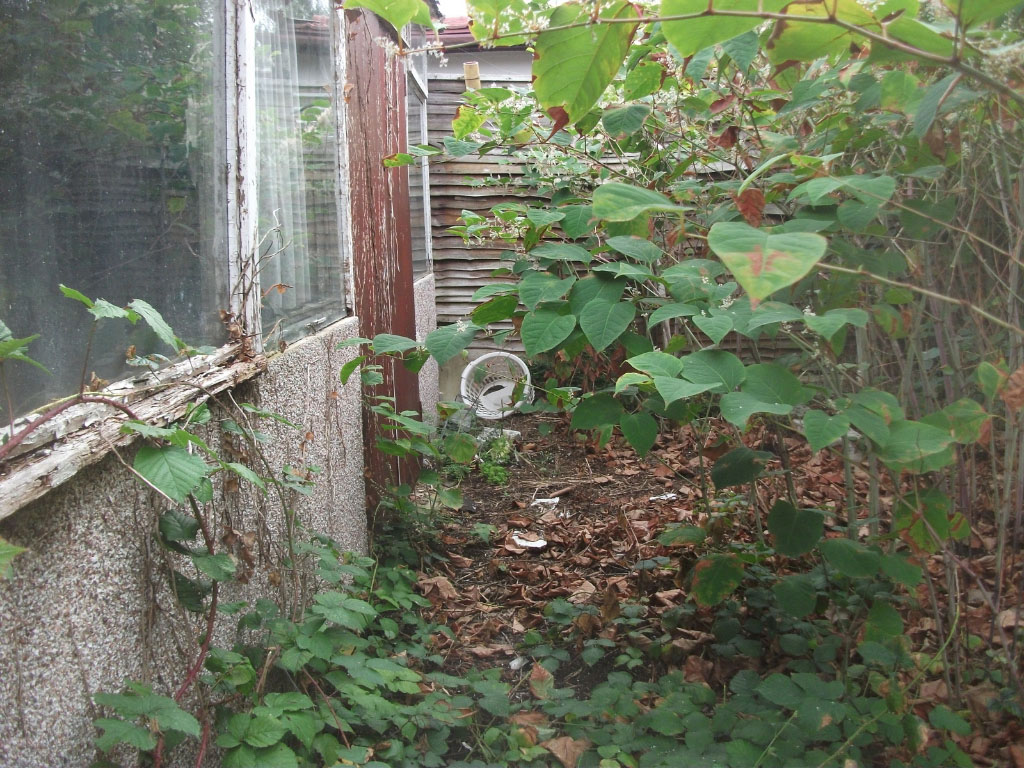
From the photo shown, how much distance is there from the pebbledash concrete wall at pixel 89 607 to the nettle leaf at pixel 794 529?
4.58ft

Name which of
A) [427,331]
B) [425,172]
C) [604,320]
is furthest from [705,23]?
[425,172]

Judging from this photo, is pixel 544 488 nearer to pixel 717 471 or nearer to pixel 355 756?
pixel 717 471

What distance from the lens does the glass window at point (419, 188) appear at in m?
6.79

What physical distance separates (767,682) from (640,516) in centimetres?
238

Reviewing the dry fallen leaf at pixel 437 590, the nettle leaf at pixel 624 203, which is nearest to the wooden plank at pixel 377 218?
the dry fallen leaf at pixel 437 590

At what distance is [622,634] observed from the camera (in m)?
3.16

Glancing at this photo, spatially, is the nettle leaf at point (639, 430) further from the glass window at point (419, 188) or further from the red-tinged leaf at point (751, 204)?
the glass window at point (419, 188)

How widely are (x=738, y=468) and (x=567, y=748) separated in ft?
3.00

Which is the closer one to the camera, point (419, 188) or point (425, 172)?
point (419, 188)

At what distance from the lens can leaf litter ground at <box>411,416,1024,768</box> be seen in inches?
106

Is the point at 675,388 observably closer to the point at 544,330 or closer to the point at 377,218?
the point at 544,330

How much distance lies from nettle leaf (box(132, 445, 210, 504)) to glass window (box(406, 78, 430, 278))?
518cm

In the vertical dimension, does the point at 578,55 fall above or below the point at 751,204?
above

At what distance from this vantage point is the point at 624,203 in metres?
1.44
